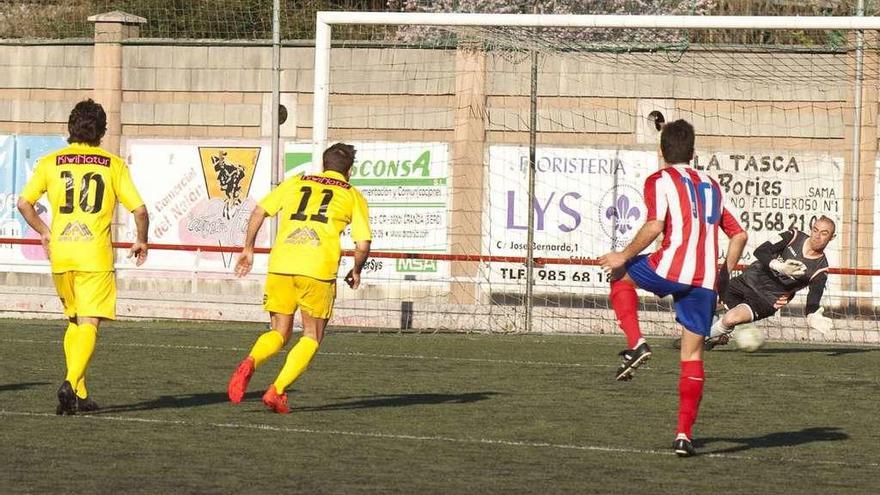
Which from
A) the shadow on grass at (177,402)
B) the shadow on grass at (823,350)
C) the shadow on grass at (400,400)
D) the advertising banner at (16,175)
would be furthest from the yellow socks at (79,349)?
the advertising banner at (16,175)

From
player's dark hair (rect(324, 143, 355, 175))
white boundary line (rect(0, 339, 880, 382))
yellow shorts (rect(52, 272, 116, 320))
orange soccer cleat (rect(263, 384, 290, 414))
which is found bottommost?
orange soccer cleat (rect(263, 384, 290, 414))

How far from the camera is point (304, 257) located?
11078mm

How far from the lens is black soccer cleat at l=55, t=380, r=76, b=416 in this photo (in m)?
Answer: 10.8

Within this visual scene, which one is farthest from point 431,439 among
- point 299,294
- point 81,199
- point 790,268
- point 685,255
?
point 790,268

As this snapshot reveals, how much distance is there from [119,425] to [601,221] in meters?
16.2

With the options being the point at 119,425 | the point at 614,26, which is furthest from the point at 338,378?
the point at 614,26

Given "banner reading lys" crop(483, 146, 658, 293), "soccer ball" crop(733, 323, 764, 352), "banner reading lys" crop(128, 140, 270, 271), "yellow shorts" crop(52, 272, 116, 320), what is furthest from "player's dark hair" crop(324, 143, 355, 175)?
"banner reading lys" crop(128, 140, 270, 271)

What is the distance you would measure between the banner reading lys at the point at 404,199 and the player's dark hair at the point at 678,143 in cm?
1532

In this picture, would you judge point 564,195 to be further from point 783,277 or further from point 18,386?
point 18,386

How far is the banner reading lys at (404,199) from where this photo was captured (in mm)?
25594

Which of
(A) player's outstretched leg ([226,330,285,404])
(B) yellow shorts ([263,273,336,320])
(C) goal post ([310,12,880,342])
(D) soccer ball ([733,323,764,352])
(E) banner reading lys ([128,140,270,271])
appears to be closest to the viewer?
(A) player's outstretched leg ([226,330,285,404])

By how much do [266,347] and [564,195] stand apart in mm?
15344

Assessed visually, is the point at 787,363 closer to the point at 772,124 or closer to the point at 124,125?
the point at 772,124

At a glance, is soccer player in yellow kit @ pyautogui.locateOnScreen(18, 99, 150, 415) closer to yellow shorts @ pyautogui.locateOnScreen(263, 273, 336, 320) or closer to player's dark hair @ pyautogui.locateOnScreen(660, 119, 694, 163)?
yellow shorts @ pyautogui.locateOnScreen(263, 273, 336, 320)
